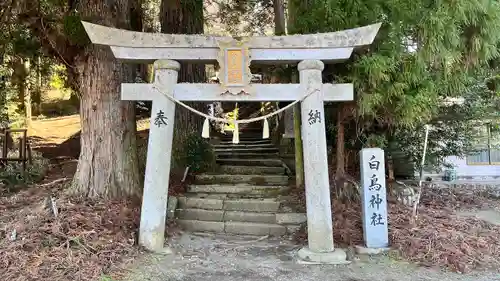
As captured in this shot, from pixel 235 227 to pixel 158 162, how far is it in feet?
6.24

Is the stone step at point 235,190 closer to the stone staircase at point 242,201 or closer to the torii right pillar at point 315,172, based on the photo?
the stone staircase at point 242,201

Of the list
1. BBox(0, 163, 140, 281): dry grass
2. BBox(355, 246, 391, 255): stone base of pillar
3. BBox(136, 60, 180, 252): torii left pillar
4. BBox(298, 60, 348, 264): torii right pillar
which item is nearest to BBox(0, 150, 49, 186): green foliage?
BBox(0, 163, 140, 281): dry grass

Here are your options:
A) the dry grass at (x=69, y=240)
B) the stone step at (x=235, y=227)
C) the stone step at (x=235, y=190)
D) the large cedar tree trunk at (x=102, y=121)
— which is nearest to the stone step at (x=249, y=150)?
the stone step at (x=235, y=190)

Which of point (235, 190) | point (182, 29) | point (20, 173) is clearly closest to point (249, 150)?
point (235, 190)

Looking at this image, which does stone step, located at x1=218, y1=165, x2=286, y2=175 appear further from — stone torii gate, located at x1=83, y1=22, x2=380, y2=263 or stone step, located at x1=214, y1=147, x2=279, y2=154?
stone torii gate, located at x1=83, y1=22, x2=380, y2=263

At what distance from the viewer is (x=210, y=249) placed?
236 inches

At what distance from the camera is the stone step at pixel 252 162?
367 inches

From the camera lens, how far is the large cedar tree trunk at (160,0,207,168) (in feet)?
29.0

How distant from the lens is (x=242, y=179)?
847cm

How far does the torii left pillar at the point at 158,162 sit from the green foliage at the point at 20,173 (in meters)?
5.38

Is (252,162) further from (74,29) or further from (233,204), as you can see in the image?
(74,29)

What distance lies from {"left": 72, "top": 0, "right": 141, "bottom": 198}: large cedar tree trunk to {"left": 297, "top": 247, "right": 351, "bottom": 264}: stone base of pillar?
3.14 m

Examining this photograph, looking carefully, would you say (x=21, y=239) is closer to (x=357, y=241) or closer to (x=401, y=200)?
(x=357, y=241)

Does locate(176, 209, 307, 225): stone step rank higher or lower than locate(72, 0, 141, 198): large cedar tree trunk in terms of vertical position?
lower
